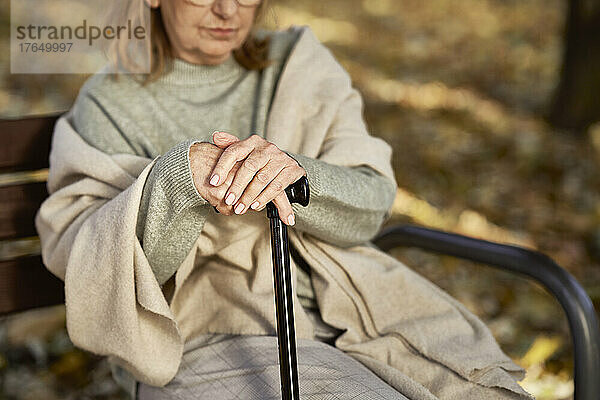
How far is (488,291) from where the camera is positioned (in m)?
3.38

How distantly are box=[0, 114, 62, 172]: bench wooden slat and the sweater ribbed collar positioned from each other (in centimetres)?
31

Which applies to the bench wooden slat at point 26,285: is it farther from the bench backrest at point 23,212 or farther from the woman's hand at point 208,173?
the woman's hand at point 208,173

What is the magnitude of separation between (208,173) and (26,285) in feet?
2.18

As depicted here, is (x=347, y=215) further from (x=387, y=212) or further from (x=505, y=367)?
(x=505, y=367)

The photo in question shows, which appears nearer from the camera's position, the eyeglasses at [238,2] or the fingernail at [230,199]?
the fingernail at [230,199]

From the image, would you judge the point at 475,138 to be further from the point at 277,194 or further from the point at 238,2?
the point at 277,194

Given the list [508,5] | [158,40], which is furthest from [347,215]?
[508,5]

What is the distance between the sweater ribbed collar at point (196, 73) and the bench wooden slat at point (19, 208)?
0.41m

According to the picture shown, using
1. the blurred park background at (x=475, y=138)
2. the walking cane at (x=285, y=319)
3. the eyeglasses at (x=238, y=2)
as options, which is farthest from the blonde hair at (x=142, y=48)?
the walking cane at (x=285, y=319)

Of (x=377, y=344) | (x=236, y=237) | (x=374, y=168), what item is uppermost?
(x=374, y=168)

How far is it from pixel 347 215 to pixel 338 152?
0.53 ft

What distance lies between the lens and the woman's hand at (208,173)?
4.21 feet

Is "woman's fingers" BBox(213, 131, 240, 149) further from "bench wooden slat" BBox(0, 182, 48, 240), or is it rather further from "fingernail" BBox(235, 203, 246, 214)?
"bench wooden slat" BBox(0, 182, 48, 240)

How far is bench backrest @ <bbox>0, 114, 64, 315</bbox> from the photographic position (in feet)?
5.55
